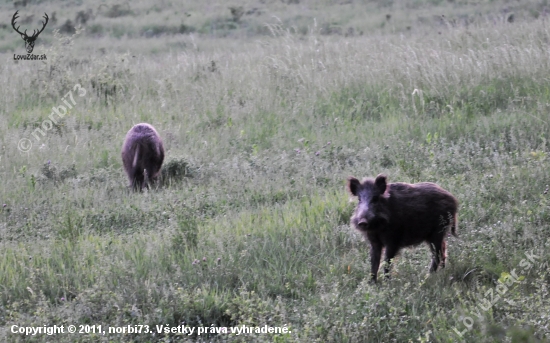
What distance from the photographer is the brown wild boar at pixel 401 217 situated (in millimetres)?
5789

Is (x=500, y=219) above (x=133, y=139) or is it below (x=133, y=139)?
below

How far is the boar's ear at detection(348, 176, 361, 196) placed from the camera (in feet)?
19.6

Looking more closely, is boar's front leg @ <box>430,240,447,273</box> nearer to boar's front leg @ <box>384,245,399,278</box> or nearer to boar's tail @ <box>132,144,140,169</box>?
boar's front leg @ <box>384,245,399,278</box>

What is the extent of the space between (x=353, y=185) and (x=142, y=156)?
11.8ft

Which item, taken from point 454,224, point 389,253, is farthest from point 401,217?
point 454,224

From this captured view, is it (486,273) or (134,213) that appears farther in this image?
(134,213)

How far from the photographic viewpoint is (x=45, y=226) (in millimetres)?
7293

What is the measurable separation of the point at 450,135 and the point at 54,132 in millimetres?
6152

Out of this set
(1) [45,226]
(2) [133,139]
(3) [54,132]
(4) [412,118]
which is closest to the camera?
(1) [45,226]

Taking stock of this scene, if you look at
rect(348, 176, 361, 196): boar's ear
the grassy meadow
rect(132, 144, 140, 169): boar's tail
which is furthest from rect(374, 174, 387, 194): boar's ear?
rect(132, 144, 140, 169): boar's tail

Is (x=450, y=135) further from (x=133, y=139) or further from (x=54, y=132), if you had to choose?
(x=54, y=132)

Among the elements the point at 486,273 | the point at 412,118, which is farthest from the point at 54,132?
the point at 486,273

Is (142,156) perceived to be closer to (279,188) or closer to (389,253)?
(279,188)

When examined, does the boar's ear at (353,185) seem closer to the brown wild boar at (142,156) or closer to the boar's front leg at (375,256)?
the boar's front leg at (375,256)
